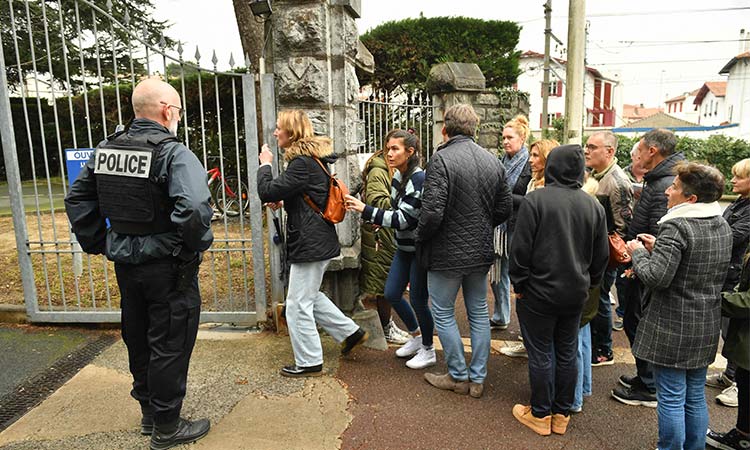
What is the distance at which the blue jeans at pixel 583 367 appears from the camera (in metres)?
3.27

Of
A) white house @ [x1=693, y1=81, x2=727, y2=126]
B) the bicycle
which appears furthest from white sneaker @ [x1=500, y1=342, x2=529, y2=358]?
white house @ [x1=693, y1=81, x2=727, y2=126]

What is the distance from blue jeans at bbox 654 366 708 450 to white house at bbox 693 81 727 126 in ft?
169

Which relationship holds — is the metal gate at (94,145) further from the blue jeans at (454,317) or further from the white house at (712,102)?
the white house at (712,102)

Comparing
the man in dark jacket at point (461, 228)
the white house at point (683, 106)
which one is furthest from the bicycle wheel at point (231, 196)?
the white house at point (683, 106)

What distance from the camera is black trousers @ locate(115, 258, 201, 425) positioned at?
2658 mm

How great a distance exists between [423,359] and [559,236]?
5.22ft

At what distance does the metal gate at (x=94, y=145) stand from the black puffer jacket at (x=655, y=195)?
278 cm

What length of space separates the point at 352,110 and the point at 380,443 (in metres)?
2.66

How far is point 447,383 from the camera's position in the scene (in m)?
3.55

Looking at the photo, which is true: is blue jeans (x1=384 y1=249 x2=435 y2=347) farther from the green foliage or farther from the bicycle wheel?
the bicycle wheel

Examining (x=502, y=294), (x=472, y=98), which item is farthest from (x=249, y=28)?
(x=502, y=294)

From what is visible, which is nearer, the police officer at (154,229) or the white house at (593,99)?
the police officer at (154,229)

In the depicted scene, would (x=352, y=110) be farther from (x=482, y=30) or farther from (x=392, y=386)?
(x=482, y=30)

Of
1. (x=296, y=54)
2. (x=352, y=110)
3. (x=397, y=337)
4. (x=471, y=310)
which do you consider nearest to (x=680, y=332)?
(x=471, y=310)
